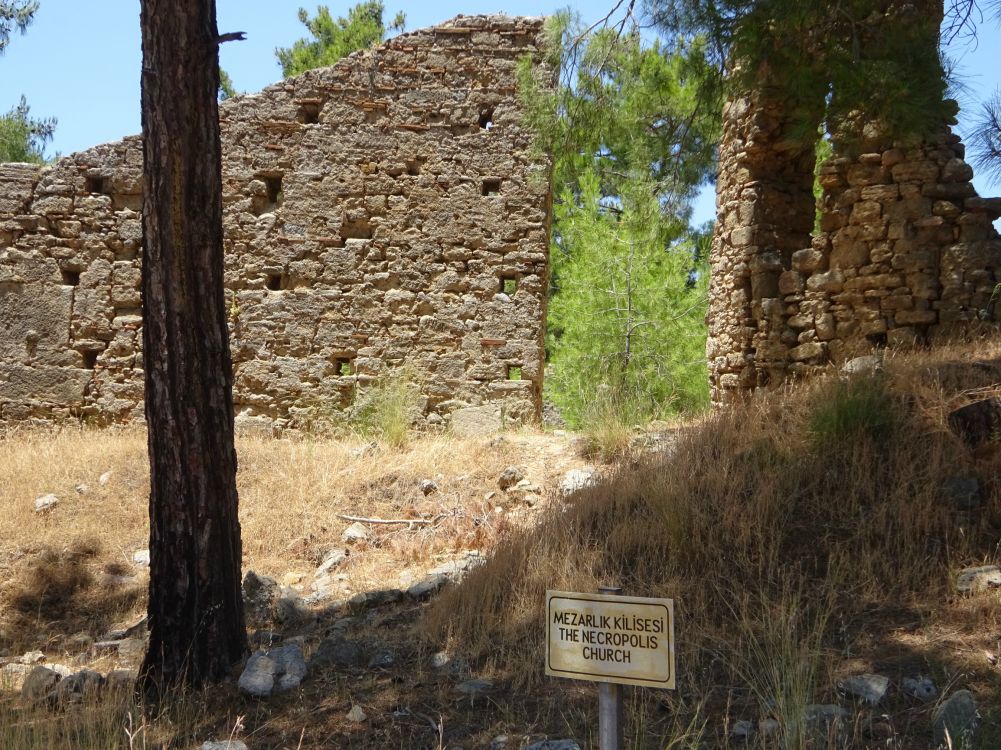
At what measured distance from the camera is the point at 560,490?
679cm

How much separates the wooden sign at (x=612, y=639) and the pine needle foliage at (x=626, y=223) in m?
5.01

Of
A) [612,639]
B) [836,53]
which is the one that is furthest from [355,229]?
[612,639]

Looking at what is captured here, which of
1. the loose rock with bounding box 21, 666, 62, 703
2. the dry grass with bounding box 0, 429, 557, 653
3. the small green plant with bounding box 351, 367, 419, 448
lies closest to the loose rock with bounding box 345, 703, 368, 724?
the loose rock with bounding box 21, 666, 62, 703

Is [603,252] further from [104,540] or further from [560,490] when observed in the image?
[104,540]

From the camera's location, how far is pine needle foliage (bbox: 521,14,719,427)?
285 inches

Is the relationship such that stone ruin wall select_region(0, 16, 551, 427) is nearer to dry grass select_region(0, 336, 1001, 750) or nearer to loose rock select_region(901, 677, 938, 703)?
dry grass select_region(0, 336, 1001, 750)

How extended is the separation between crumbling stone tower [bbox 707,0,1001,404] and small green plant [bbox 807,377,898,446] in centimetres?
148

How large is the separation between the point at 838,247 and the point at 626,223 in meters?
2.24

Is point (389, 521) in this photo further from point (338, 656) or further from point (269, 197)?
point (269, 197)

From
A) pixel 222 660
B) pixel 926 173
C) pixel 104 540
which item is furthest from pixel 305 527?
pixel 926 173

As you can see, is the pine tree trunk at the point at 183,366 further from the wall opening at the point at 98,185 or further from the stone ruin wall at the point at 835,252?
the wall opening at the point at 98,185

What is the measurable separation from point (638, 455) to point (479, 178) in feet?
11.8

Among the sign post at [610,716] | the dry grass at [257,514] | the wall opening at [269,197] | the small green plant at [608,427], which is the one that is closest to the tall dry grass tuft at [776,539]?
the sign post at [610,716]

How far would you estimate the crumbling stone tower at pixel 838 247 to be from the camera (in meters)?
6.62
